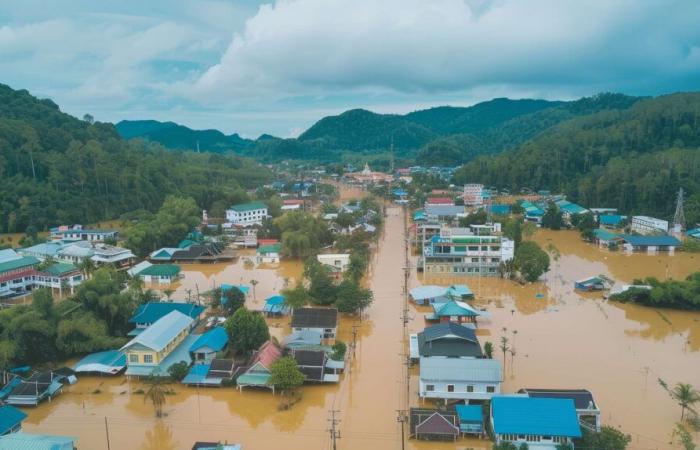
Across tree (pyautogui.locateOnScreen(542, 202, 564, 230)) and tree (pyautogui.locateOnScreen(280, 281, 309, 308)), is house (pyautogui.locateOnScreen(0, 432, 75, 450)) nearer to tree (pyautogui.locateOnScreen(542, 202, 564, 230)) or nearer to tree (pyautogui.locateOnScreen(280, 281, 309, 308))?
tree (pyautogui.locateOnScreen(280, 281, 309, 308))

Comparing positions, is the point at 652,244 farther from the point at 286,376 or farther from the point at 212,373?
the point at 212,373

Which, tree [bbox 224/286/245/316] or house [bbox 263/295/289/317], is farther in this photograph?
house [bbox 263/295/289/317]

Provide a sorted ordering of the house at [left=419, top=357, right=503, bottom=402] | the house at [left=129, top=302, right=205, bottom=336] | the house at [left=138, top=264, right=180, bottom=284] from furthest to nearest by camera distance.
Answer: the house at [left=138, top=264, right=180, bottom=284], the house at [left=129, top=302, right=205, bottom=336], the house at [left=419, top=357, right=503, bottom=402]

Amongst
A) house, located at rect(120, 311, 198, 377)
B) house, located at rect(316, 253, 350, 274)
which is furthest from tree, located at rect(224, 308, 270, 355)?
house, located at rect(316, 253, 350, 274)

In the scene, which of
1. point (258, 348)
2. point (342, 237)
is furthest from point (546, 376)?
point (342, 237)

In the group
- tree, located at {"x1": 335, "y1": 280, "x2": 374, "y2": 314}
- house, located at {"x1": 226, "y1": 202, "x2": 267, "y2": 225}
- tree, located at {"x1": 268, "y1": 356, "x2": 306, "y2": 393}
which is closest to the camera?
tree, located at {"x1": 268, "y1": 356, "x2": 306, "y2": 393}

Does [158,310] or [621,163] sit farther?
[621,163]

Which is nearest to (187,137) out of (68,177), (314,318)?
(68,177)
